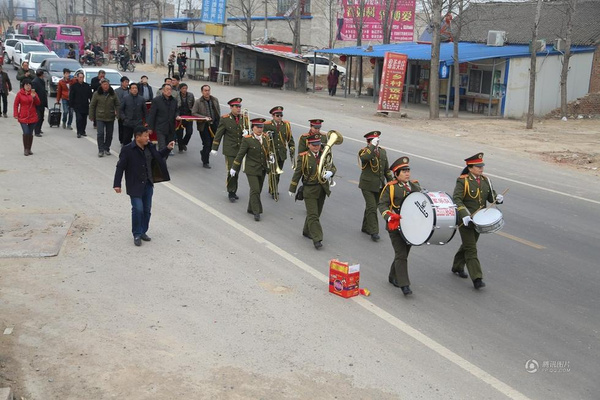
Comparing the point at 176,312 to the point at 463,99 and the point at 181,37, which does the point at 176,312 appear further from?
the point at 181,37

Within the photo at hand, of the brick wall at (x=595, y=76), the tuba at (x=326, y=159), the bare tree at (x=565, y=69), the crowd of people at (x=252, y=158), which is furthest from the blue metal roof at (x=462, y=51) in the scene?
the tuba at (x=326, y=159)

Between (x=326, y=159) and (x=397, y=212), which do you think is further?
(x=326, y=159)

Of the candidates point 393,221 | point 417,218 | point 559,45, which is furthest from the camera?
point 559,45

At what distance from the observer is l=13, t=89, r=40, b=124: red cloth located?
15039 millimetres

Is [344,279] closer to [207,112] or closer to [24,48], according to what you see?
[207,112]

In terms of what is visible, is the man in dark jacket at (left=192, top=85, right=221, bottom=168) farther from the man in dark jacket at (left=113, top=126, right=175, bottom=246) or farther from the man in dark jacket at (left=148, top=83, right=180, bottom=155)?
the man in dark jacket at (left=113, top=126, right=175, bottom=246)

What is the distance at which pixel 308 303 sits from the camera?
7750 millimetres

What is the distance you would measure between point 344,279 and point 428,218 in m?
1.18

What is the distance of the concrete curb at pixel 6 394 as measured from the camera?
16.7 feet

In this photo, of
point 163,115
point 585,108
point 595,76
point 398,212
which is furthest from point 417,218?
point 595,76

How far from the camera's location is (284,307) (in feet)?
24.9

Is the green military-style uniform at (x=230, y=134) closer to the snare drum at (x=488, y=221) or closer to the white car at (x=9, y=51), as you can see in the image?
the snare drum at (x=488, y=221)

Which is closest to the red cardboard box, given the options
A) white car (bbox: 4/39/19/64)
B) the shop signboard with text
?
white car (bbox: 4/39/19/64)

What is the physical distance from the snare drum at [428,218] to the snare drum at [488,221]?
27 cm
